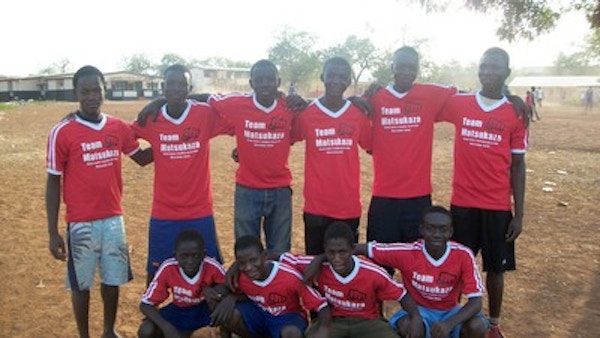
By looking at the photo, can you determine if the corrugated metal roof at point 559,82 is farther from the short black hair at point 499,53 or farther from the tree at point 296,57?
the short black hair at point 499,53

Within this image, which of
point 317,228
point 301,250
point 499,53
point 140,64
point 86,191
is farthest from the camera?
point 140,64

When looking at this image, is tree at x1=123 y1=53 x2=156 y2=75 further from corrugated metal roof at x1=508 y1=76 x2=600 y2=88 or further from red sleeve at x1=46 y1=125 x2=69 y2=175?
red sleeve at x1=46 y1=125 x2=69 y2=175

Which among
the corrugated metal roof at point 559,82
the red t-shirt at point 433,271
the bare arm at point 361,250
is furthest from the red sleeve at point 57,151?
the corrugated metal roof at point 559,82

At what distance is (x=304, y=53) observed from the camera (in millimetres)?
74625

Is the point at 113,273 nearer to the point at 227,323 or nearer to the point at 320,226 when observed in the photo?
the point at 227,323

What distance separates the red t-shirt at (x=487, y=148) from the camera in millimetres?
4062

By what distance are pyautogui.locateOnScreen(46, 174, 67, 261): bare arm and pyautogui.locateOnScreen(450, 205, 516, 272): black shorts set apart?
10.1 ft

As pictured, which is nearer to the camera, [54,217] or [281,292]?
[281,292]

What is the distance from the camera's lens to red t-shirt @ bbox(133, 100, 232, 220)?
4074mm

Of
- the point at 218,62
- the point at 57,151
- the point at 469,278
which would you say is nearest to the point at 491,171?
the point at 469,278

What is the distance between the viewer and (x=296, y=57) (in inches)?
Result: 2908

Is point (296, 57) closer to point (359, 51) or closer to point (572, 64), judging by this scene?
point (359, 51)

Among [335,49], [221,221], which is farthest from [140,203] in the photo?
[335,49]

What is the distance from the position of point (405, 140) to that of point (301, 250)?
236cm
